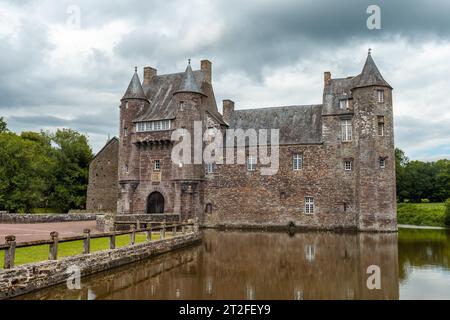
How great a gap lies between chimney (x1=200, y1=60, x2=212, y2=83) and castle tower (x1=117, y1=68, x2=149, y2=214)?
17.3ft

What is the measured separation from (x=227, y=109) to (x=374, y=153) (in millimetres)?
12228

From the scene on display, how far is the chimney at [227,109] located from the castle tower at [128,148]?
6.33 m

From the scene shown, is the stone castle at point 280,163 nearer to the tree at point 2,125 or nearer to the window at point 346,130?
the window at point 346,130

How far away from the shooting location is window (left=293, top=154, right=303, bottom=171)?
99.8ft

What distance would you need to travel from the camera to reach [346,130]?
29.5m

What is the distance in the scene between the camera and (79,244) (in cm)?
1566

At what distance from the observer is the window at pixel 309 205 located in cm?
2991

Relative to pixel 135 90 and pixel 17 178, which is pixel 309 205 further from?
pixel 17 178

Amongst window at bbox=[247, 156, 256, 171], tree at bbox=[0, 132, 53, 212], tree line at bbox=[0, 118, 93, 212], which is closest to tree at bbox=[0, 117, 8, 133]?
tree line at bbox=[0, 118, 93, 212]

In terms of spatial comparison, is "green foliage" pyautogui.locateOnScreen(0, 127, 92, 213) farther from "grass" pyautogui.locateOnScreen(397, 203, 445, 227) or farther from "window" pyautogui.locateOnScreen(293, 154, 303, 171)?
"grass" pyautogui.locateOnScreen(397, 203, 445, 227)

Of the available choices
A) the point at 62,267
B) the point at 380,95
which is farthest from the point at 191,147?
the point at 62,267

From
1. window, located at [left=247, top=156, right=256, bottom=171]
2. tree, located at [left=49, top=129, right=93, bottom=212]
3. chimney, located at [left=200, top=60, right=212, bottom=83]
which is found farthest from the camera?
tree, located at [left=49, top=129, right=93, bottom=212]
